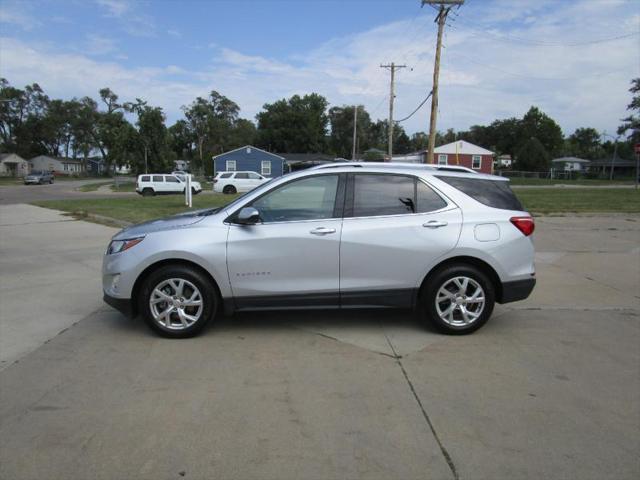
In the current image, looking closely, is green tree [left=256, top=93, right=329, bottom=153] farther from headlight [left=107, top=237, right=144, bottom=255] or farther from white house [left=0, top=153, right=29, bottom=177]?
headlight [left=107, top=237, right=144, bottom=255]

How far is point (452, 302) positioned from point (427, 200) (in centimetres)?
106

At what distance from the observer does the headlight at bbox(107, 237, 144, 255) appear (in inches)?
193

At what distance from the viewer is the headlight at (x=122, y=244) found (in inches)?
193

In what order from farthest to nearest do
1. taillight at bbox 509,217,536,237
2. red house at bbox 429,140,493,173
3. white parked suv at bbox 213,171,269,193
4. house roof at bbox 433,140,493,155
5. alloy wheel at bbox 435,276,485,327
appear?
1. red house at bbox 429,140,493,173
2. house roof at bbox 433,140,493,155
3. white parked suv at bbox 213,171,269,193
4. taillight at bbox 509,217,536,237
5. alloy wheel at bbox 435,276,485,327

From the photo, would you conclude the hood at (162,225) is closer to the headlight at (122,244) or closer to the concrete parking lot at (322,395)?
the headlight at (122,244)

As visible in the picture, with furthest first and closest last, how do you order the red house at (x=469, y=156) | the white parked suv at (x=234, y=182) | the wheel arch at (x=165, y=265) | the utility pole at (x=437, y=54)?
the red house at (x=469, y=156) < the white parked suv at (x=234, y=182) < the utility pole at (x=437, y=54) < the wheel arch at (x=165, y=265)

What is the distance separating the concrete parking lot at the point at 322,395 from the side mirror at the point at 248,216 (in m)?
1.16

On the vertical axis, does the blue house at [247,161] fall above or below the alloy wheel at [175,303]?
above

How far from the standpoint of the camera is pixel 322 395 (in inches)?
147

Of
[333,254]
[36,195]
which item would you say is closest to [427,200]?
[333,254]

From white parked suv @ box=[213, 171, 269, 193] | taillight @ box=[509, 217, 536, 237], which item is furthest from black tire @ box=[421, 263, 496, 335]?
white parked suv @ box=[213, 171, 269, 193]

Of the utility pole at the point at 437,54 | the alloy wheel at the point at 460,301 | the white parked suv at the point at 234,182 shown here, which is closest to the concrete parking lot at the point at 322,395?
Answer: the alloy wheel at the point at 460,301

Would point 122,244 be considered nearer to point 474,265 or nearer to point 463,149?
point 474,265

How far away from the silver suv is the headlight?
0.04ft
